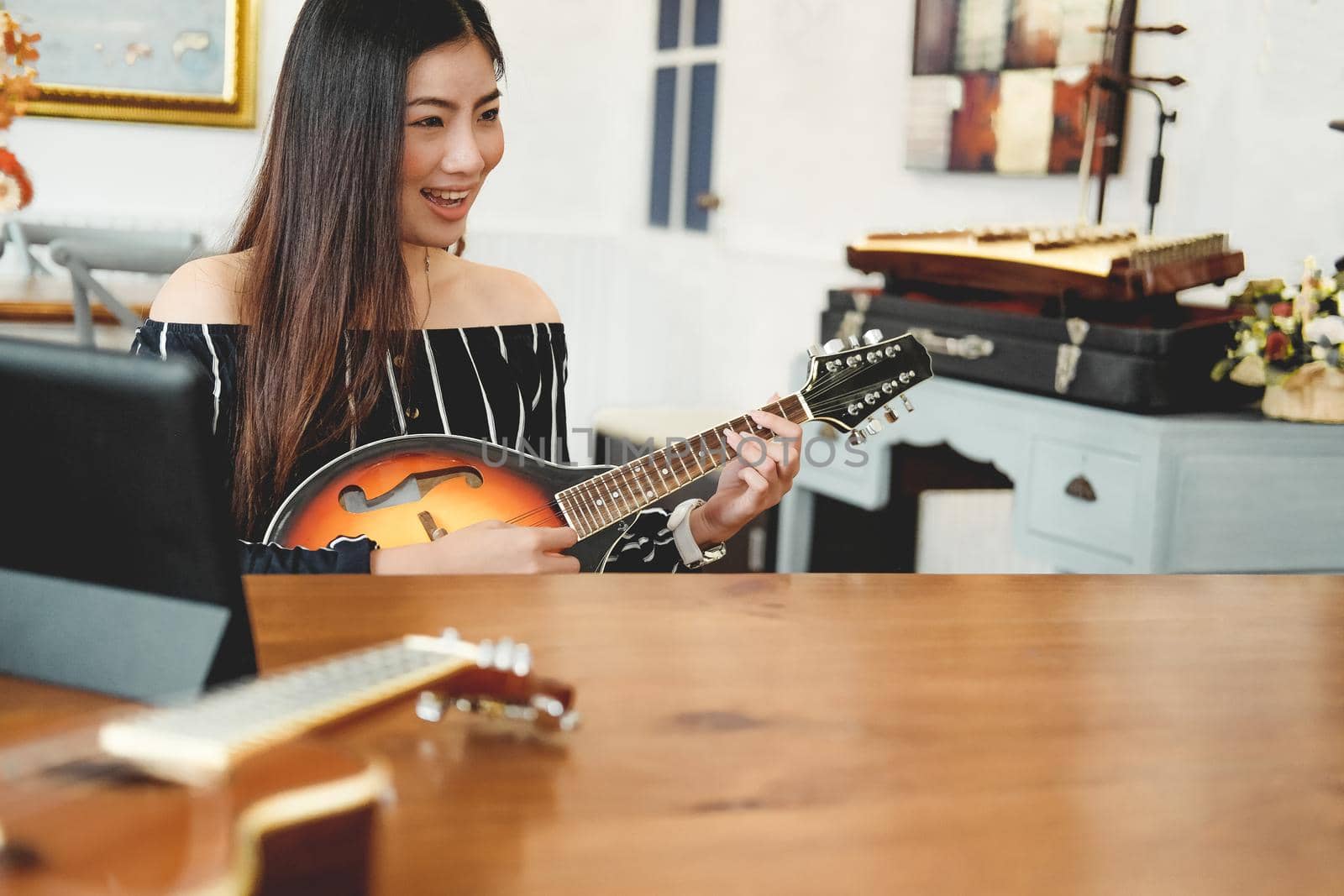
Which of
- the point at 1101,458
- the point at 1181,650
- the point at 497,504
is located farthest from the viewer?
the point at 1101,458

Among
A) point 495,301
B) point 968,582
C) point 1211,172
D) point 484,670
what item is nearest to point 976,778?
point 484,670

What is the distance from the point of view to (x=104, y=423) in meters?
0.49

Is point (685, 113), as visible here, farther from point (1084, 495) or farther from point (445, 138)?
point (445, 138)

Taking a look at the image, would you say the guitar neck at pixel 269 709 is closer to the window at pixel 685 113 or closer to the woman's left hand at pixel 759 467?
the woman's left hand at pixel 759 467

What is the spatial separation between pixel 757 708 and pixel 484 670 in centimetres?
13

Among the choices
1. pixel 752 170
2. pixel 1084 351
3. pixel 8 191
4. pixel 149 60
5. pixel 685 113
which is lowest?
pixel 1084 351

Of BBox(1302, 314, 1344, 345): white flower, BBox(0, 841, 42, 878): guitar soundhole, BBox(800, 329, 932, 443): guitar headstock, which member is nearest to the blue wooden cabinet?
BBox(1302, 314, 1344, 345): white flower

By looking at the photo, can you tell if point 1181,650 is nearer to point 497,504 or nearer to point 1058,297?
point 497,504

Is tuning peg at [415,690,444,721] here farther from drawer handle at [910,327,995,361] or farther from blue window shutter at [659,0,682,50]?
blue window shutter at [659,0,682,50]

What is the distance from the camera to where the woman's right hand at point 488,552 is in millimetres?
1285

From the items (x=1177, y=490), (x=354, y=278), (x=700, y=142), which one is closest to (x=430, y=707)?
(x=354, y=278)

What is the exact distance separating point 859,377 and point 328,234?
0.61 metres

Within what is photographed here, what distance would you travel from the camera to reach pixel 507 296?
1768 millimetres

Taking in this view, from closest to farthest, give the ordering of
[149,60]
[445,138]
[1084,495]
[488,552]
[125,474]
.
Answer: [125,474]
[488,552]
[445,138]
[1084,495]
[149,60]
